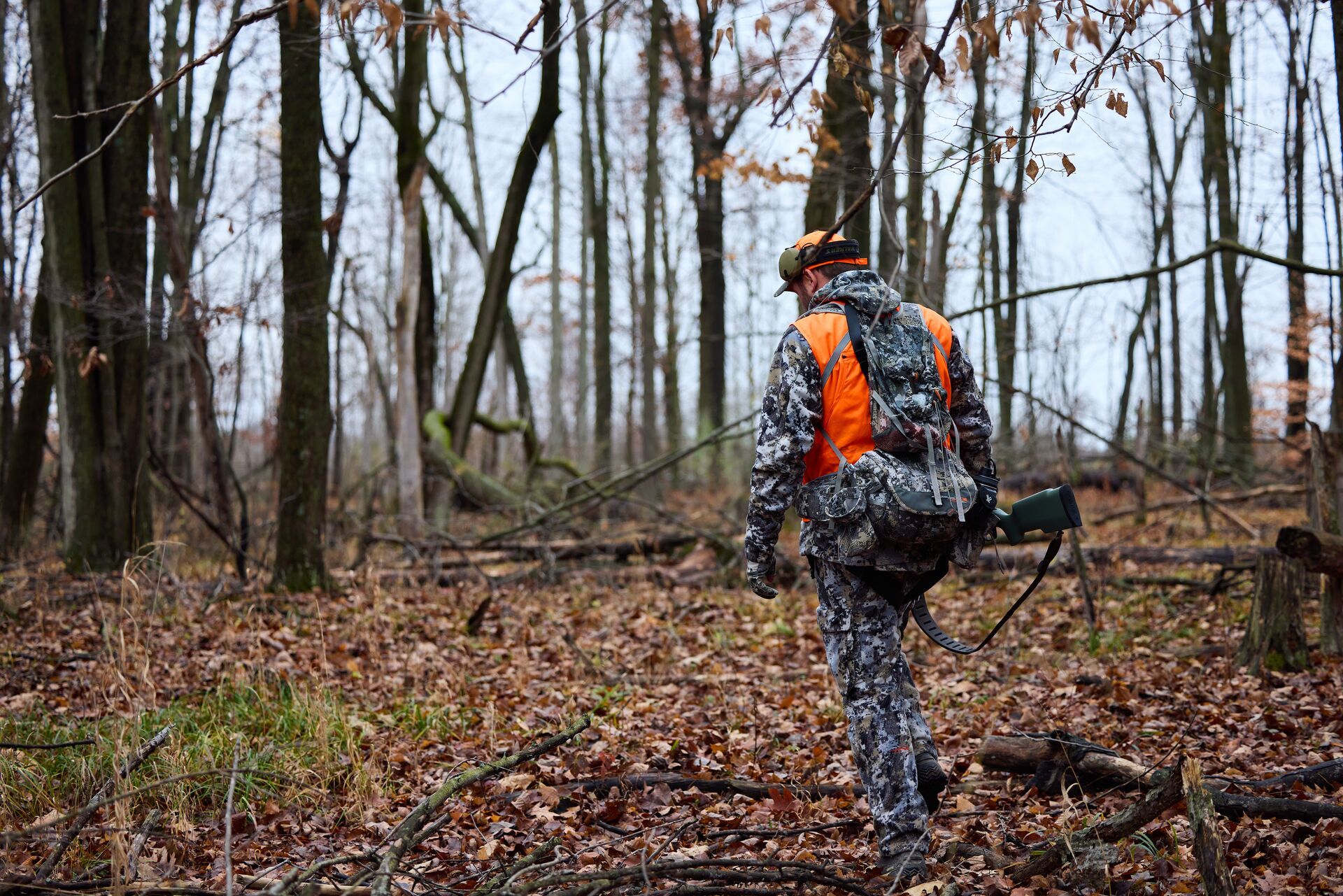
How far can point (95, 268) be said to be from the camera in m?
9.23

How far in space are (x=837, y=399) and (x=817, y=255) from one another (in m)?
0.61

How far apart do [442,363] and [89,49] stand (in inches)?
1155

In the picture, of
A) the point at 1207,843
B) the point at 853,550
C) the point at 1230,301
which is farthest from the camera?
the point at 1230,301

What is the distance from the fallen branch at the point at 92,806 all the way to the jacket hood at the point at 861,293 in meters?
2.90

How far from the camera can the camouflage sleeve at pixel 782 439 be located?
11.4ft

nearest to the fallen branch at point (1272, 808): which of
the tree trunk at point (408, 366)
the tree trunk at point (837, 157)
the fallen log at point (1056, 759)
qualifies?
the fallen log at point (1056, 759)

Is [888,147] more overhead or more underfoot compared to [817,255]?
more overhead

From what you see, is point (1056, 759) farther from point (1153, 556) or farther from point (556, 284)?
point (556, 284)

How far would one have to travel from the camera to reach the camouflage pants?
3.46 meters

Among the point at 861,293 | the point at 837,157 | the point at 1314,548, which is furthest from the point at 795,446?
the point at 837,157

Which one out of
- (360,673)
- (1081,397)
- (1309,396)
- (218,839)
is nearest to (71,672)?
(360,673)

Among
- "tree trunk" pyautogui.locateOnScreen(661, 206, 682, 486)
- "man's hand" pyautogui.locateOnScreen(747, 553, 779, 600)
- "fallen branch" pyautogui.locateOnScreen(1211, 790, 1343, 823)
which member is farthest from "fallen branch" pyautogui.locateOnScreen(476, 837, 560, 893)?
"tree trunk" pyautogui.locateOnScreen(661, 206, 682, 486)

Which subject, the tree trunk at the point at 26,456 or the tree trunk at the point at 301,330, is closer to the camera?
the tree trunk at the point at 301,330

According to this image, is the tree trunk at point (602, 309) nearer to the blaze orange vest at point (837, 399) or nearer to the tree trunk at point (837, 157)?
the tree trunk at point (837, 157)
